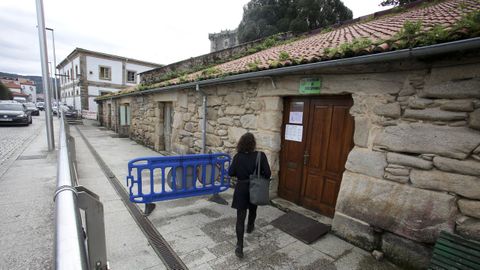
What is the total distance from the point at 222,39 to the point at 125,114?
19.0 metres

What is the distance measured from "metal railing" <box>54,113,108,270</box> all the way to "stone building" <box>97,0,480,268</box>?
2.86 metres

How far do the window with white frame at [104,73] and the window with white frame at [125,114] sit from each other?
1679 centimetres

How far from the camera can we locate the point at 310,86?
3496mm

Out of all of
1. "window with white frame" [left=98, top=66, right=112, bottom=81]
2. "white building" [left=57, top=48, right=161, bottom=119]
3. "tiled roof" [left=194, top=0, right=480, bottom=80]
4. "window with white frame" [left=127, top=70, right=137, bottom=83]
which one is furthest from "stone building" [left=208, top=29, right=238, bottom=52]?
"tiled roof" [left=194, top=0, right=480, bottom=80]

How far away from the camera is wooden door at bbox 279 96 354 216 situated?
11.2 feet

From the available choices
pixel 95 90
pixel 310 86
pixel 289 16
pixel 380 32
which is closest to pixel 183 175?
pixel 310 86

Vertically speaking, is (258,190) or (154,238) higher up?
(258,190)

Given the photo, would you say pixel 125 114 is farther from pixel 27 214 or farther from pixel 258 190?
pixel 258 190

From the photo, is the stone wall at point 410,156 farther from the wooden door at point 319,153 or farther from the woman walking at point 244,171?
the woman walking at point 244,171

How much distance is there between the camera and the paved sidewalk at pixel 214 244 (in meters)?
2.65

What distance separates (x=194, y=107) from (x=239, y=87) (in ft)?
6.25

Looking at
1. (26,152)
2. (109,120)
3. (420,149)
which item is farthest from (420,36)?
(109,120)

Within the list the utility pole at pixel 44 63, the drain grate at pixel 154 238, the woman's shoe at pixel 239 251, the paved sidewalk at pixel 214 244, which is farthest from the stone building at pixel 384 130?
the utility pole at pixel 44 63

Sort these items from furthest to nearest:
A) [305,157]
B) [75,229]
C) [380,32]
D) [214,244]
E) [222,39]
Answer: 1. [222,39]
2. [305,157]
3. [380,32]
4. [214,244]
5. [75,229]
